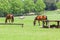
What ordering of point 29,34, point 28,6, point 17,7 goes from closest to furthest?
point 29,34 → point 17,7 → point 28,6

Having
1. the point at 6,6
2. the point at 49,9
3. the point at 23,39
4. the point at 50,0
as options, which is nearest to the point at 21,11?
the point at 6,6

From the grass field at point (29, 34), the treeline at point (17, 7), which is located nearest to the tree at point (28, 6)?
the treeline at point (17, 7)

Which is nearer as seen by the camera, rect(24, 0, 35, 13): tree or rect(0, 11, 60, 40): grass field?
rect(0, 11, 60, 40): grass field

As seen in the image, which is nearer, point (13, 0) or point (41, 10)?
point (13, 0)

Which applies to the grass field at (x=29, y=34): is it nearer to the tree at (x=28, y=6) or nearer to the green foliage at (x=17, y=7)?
the green foliage at (x=17, y=7)

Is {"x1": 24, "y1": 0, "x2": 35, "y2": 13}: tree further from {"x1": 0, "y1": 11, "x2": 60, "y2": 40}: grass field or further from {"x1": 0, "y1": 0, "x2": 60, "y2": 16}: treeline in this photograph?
{"x1": 0, "y1": 11, "x2": 60, "y2": 40}: grass field

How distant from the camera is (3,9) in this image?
241 feet

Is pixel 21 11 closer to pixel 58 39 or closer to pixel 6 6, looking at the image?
pixel 6 6

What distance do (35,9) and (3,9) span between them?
22436mm

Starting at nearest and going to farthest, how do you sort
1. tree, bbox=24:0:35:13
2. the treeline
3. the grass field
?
the grass field, the treeline, tree, bbox=24:0:35:13

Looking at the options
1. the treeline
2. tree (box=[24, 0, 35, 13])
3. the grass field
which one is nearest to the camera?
the grass field

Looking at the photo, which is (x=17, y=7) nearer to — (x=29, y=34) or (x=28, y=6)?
(x=28, y=6)

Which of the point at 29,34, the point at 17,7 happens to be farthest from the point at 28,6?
the point at 29,34

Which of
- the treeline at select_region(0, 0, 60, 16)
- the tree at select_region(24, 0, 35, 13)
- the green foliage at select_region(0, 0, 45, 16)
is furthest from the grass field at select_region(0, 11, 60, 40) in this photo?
the tree at select_region(24, 0, 35, 13)
